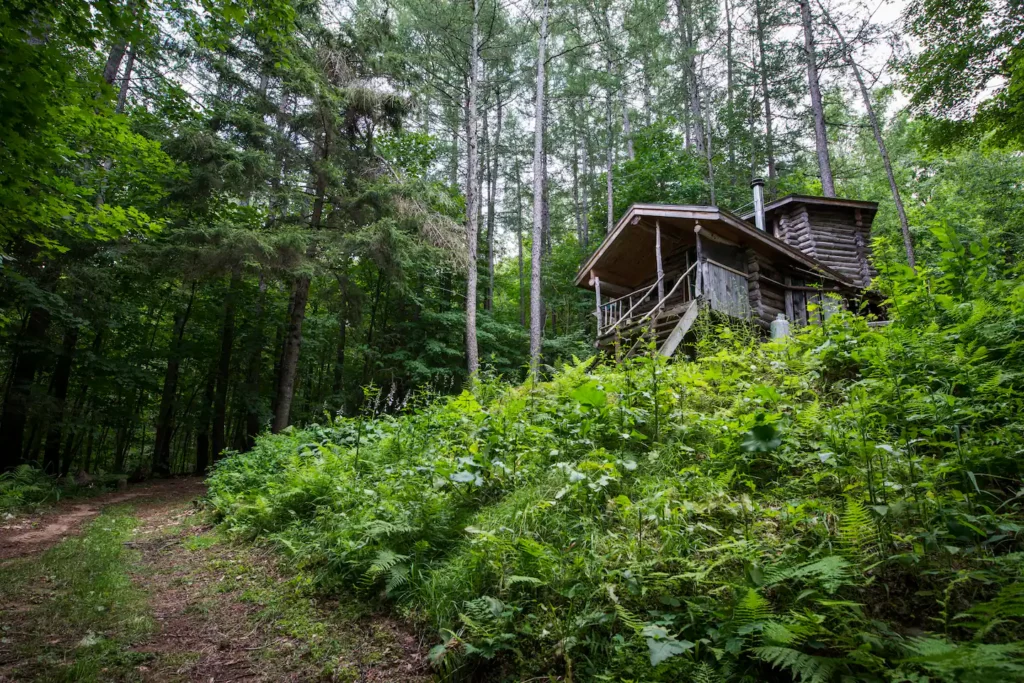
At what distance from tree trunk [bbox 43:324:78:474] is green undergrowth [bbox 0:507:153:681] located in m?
7.48

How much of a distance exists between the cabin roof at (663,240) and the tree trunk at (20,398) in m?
14.3

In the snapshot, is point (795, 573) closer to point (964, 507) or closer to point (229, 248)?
point (964, 507)

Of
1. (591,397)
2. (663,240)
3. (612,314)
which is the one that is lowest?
(591,397)

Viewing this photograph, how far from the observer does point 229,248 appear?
11.3 metres

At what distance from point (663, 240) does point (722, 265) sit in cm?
214

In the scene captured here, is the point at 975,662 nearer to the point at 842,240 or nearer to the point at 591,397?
the point at 591,397

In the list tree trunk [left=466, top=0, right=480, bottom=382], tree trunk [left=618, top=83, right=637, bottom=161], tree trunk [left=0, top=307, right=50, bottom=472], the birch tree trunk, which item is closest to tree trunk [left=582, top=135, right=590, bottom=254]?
the birch tree trunk

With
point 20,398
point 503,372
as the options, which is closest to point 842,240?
point 503,372

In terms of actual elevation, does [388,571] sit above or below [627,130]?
below

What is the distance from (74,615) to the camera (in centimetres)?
357

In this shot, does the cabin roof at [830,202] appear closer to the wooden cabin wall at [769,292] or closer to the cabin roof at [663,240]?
the cabin roof at [663,240]

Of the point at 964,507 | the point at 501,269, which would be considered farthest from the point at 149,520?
the point at 501,269

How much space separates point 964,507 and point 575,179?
31.0 meters

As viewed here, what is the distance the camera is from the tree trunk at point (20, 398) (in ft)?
34.2
